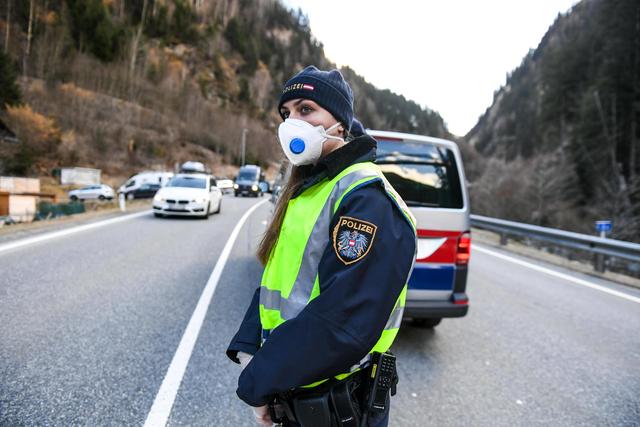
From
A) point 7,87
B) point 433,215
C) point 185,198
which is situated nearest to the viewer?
point 433,215

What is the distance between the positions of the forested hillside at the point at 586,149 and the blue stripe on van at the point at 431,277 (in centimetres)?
1933

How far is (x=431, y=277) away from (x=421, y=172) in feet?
3.46

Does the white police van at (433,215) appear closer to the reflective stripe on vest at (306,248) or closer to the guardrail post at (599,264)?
the reflective stripe on vest at (306,248)

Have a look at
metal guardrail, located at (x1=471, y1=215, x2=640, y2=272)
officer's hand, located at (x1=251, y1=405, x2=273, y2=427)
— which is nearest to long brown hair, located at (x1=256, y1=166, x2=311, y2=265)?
officer's hand, located at (x1=251, y1=405, x2=273, y2=427)

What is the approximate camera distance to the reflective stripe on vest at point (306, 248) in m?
1.30

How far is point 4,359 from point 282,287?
314 cm

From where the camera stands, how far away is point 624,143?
1481 inches

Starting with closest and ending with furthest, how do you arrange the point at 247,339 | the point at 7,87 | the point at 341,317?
1. the point at 341,317
2. the point at 247,339
3. the point at 7,87

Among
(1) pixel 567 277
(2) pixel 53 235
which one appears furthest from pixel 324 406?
(2) pixel 53 235

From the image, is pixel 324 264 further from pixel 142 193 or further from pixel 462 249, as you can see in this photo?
pixel 142 193

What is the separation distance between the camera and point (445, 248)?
12.8 feet

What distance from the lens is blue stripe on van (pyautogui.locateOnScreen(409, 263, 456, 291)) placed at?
3.88 metres

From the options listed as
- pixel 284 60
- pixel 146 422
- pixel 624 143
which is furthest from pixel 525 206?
pixel 284 60

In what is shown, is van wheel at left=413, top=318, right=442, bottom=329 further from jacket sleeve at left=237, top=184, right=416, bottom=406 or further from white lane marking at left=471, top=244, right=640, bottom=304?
white lane marking at left=471, top=244, right=640, bottom=304
